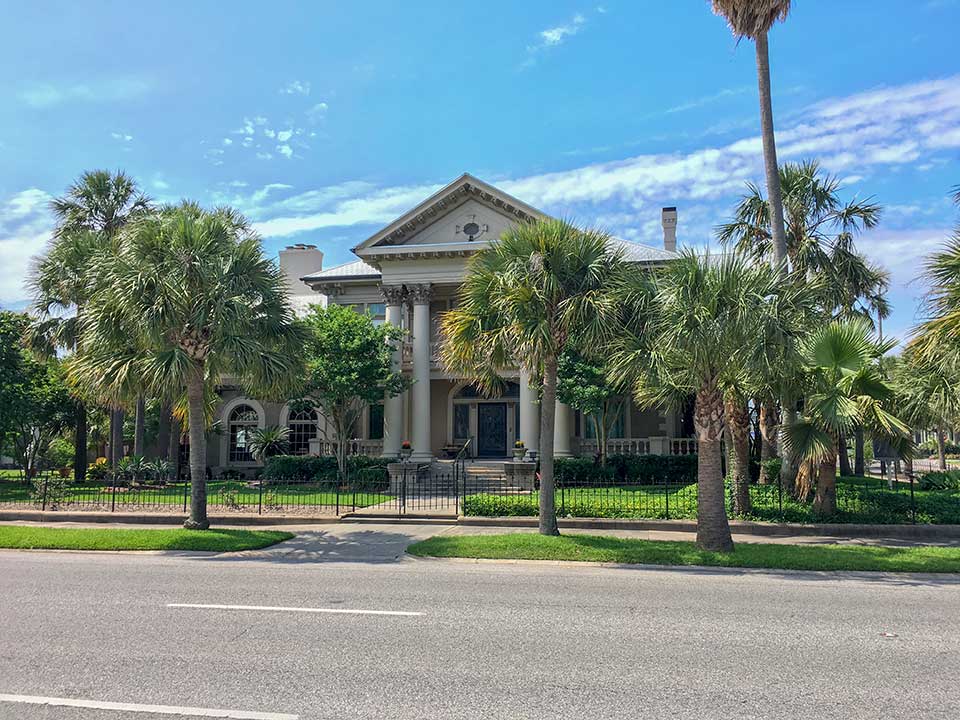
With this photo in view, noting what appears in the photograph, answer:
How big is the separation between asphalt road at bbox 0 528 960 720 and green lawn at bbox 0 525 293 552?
3121 mm

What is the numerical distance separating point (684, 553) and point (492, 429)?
20.2m

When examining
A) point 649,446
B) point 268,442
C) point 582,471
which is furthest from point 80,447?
point 649,446

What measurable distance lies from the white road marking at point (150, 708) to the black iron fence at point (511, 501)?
12.4m

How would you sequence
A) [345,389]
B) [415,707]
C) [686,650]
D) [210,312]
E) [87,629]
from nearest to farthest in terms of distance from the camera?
[415,707]
[686,650]
[87,629]
[210,312]
[345,389]

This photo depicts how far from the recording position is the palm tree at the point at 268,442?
30250mm

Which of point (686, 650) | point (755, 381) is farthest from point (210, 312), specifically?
point (686, 650)

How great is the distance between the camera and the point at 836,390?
46.3ft

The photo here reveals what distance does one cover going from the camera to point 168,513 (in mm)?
18328

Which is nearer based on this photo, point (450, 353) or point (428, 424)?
point (450, 353)

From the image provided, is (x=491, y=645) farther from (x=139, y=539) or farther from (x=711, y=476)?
(x=139, y=539)

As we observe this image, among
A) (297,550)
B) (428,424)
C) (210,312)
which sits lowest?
(297,550)

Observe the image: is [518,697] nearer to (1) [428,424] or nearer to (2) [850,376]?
(2) [850,376]

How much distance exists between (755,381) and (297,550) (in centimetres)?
A: 937

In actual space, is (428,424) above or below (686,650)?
above
